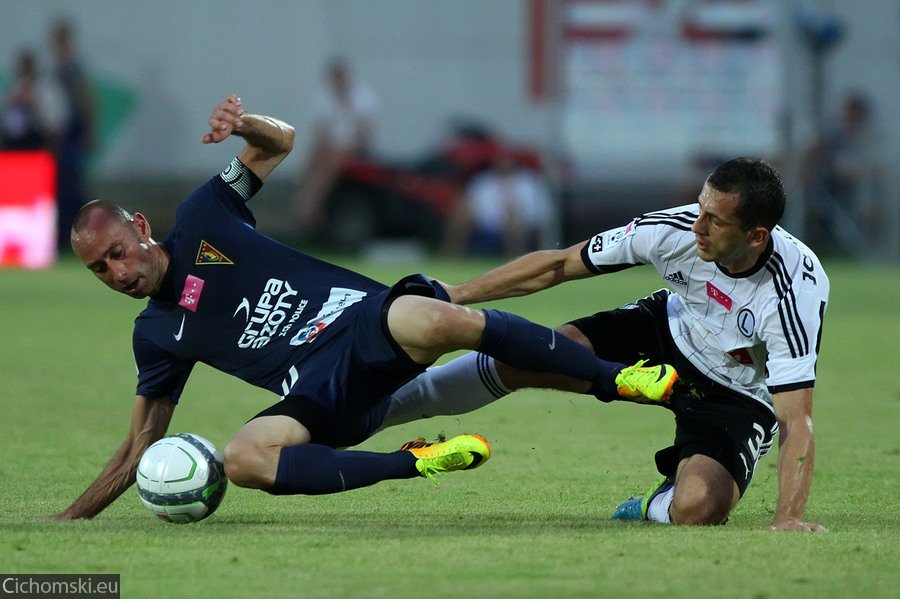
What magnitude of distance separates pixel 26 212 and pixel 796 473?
610 inches

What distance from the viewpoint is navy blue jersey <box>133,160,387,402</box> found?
532 cm

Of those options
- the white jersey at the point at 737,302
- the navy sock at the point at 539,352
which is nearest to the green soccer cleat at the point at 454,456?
the navy sock at the point at 539,352

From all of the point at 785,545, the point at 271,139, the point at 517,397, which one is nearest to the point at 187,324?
the point at 271,139

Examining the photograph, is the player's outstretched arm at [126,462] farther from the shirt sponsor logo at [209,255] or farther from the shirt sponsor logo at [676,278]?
the shirt sponsor logo at [676,278]

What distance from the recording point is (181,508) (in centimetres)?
488

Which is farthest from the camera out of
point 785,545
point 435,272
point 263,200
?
point 263,200

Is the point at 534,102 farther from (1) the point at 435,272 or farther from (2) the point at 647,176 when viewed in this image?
(1) the point at 435,272

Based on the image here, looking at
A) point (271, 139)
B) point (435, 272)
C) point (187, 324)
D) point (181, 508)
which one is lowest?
point (435, 272)

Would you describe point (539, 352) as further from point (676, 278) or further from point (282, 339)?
point (282, 339)

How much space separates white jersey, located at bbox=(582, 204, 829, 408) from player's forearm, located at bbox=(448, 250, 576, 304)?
0.43 ft

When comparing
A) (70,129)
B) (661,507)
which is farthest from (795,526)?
(70,129)

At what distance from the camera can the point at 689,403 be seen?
18.3 ft

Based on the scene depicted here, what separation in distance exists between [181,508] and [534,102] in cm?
1679

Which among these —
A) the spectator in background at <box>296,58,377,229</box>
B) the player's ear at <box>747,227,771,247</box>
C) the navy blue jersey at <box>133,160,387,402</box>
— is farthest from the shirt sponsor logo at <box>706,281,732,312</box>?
the spectator in background at <box>296,58,377,229</box>
